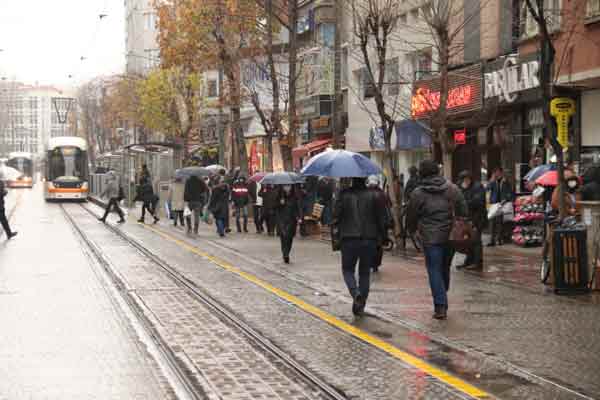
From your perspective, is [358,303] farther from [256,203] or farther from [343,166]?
[256,203]

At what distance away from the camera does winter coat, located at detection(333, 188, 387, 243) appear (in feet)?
40.3

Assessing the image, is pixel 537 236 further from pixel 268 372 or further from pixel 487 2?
pixel 268 372

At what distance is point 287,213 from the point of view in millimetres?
20531

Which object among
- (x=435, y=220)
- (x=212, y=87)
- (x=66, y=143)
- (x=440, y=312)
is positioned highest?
(x=212, y=87)

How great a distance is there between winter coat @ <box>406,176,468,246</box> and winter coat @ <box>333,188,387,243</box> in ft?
1.10

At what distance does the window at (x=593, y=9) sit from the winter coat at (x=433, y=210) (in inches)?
411

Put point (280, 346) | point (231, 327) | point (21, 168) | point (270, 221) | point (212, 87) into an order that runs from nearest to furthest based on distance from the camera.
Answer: point (280, 346)
point (231, 327)
point (270, 221)
point (212, 87)
point (21, 168)

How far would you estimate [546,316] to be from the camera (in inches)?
496

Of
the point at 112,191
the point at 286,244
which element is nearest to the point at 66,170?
the point at 112,191

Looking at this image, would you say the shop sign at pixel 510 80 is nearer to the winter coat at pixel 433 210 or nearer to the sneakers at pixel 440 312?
the winter coat at pixel 433 210

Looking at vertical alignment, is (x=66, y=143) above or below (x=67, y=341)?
above

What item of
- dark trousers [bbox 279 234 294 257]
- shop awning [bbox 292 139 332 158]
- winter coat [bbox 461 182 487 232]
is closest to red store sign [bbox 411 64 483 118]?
winter coat [bbox 461 182 487 232]

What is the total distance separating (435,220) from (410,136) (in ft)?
78.0

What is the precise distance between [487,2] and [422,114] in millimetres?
4717
